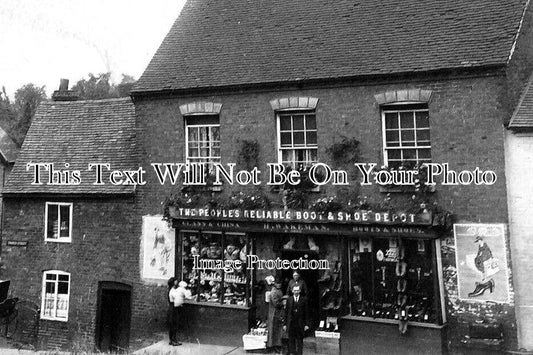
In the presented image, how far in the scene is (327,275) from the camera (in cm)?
1313

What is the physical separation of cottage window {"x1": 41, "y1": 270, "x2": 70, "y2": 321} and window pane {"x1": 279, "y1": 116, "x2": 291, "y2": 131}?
27.5ft

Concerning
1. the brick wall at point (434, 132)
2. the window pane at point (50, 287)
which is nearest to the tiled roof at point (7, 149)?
the window pane at point (50, 287)

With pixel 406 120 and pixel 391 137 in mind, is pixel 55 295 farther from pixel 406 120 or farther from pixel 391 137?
pixel 406 120

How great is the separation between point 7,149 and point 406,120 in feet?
62.2

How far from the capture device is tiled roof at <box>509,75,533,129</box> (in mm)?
11352

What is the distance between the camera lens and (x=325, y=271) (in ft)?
43.5

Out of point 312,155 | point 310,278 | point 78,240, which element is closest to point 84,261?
point 78,240

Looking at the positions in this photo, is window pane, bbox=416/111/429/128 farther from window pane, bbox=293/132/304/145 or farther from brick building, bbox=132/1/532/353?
window pane, bbox=293/132/304/145

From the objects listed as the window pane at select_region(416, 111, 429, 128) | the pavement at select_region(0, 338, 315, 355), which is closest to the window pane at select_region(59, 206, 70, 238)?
the pavement at select_region(0, 338, 315, 355)

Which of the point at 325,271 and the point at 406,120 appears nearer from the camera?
the point at 406,120

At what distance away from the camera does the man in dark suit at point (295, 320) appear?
11918 millimetres

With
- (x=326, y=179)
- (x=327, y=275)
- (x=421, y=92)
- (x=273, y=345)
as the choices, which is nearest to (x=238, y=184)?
(x=326, y=179)

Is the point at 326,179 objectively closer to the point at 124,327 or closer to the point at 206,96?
the point at 206,96

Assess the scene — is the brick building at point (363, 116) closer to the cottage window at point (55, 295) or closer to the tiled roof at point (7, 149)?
the cottage window at point (55, 295)
